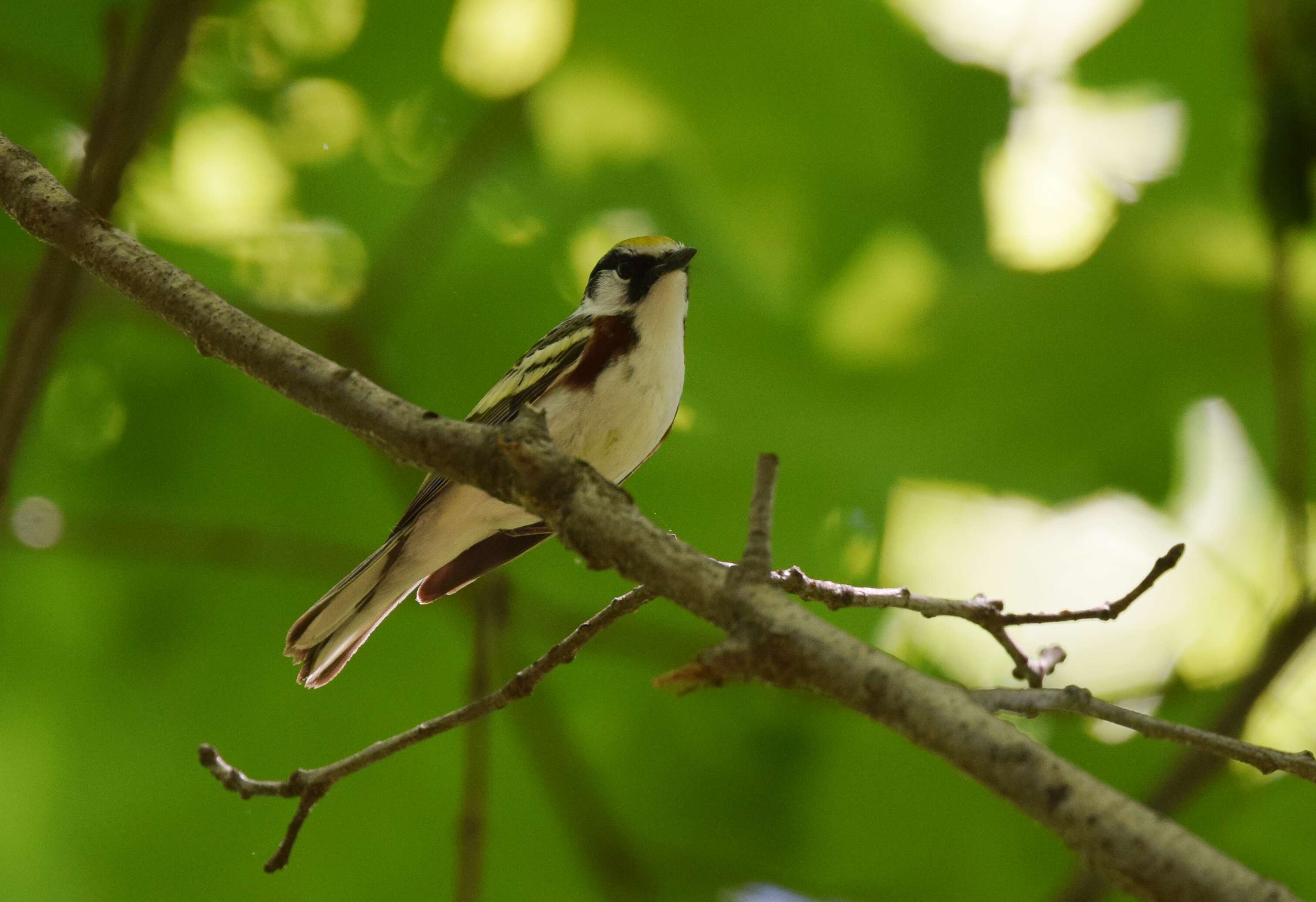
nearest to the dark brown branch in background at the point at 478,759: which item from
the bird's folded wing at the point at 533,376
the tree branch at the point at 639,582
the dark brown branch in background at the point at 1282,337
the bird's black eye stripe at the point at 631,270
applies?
the bird's folded wing at the point at 533,376

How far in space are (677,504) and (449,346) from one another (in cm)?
73

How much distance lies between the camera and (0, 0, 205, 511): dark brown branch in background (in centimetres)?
186

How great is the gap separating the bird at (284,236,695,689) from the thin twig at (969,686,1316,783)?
42.9 inches

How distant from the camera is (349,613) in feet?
7.39

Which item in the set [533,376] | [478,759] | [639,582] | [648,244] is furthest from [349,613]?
[639,582]

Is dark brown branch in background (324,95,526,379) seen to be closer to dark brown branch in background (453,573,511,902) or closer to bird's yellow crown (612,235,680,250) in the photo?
bird's yellow crown (612,235,680,250)

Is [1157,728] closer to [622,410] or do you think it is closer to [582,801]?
[622,410]

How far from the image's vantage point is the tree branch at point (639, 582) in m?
0.73

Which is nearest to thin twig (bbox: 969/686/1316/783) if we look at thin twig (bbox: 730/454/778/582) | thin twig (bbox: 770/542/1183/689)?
thin twig (bbox: 770/542/1183/689)

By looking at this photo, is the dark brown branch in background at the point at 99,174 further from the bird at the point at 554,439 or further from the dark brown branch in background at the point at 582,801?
the dark brown branch in background at the point at 582,801

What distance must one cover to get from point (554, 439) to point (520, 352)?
928 mm

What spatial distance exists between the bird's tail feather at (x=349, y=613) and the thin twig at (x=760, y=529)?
1.35m

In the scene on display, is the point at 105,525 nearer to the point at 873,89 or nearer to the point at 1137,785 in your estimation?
the point at 873,89

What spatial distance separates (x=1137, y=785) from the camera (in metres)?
3.12
